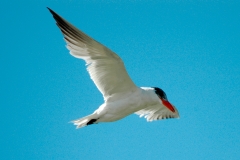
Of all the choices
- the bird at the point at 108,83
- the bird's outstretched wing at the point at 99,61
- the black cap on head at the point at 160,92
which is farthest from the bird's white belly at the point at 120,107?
the black cap on head at the point at 160,92

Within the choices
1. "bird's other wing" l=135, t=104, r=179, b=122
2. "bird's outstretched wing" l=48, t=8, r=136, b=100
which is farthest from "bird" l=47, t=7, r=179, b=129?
"bird's other wing" l=135, t=104, r=179, b=122

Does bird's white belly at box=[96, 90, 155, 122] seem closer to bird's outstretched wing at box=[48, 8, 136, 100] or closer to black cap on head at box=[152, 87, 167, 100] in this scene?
bird's outstretched wing at box=[48, 8, 136, 100]

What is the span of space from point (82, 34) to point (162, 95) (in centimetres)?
258

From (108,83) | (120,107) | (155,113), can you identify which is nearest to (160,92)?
(120,107)

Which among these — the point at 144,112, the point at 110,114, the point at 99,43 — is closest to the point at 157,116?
the point at 144,112

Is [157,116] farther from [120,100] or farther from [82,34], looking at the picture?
[82,34]

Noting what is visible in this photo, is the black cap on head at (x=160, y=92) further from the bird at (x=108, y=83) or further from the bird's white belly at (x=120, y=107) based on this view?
the bird's white belly at (x=120, y=107)

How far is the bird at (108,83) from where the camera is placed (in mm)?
10422

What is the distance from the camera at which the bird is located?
34.2 feet

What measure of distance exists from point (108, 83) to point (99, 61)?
0.69m

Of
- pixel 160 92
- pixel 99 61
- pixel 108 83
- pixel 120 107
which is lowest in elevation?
pixel 120 107

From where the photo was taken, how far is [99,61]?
10.7 m

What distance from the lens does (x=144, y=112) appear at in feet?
43.8

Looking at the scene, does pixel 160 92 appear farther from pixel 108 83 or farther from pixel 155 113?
pixel 155 113
